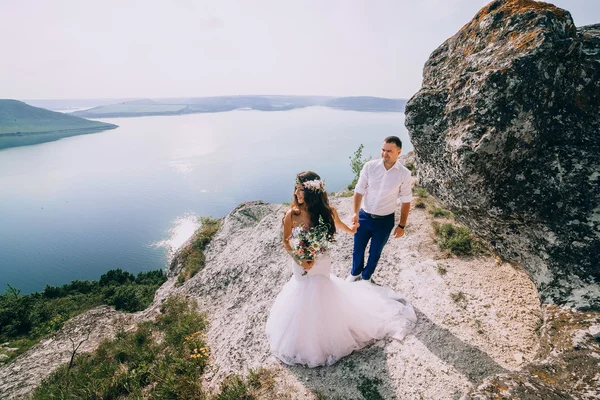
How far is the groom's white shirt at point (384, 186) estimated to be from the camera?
5.45 metres

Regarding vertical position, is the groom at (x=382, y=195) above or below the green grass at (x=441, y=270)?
above

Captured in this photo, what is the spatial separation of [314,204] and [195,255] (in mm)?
12115

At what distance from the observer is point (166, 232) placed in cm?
7581

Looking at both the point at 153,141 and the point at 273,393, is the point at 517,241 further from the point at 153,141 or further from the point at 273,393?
the point at 153,141

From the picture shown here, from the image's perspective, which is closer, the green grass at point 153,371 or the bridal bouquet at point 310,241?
the bridal bouquet at point 310,241

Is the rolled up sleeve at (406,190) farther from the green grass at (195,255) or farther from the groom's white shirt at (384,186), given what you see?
the green grass at (195,255)

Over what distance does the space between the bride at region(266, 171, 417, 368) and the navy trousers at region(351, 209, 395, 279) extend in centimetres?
38

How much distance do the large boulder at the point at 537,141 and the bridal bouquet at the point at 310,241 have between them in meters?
2.28

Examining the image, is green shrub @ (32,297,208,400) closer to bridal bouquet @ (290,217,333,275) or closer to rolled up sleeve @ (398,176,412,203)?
bridal bouquet @ (290,217,333,275)

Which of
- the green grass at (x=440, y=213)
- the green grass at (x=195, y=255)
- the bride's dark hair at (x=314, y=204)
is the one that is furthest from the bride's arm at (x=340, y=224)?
the green grass at (x=195, y=255)

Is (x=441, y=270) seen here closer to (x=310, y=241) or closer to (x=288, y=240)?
(x=310, y=241)

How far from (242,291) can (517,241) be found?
7.81m

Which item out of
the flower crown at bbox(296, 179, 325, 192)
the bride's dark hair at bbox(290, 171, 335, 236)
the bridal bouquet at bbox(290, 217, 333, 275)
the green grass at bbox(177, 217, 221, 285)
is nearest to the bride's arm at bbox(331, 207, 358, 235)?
the bride's dark hair at bbox(290, 171, 335, 236)

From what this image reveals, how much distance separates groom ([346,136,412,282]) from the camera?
541 centimetres
